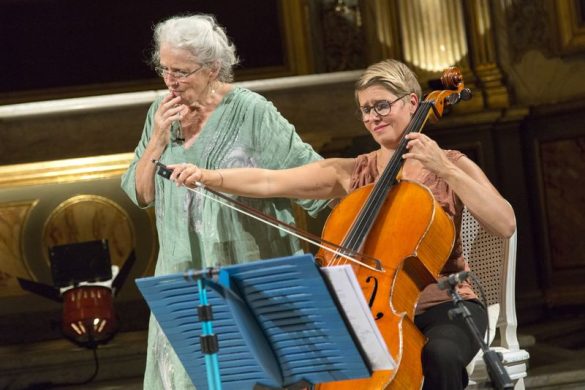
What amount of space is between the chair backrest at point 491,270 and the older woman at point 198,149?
2.13 feet

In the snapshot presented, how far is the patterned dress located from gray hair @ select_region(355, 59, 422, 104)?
0.26 metres

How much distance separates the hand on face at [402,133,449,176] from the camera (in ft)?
9.63

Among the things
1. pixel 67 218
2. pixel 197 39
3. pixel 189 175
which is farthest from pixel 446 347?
pixel 67 218

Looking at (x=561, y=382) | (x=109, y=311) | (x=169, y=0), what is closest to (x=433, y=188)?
(x=561, y=382)

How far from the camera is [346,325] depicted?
239cm

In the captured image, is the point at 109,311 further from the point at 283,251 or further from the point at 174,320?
the point at 174,320

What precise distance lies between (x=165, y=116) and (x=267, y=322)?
31.8 inches

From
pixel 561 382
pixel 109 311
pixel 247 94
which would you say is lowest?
pixel 561 382

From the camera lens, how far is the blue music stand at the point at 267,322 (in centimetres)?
235

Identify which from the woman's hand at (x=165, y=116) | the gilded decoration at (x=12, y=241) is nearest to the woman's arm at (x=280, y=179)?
the woman's hand at (x=165, y=116)

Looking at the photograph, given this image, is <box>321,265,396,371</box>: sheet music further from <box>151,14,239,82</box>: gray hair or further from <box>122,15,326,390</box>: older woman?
<box>151,14,239,82</box>: gray hair

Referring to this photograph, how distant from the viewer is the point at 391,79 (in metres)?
3.12

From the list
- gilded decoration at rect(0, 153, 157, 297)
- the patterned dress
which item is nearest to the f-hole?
the patterned dress

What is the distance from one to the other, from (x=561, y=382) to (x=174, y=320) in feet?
7.99
